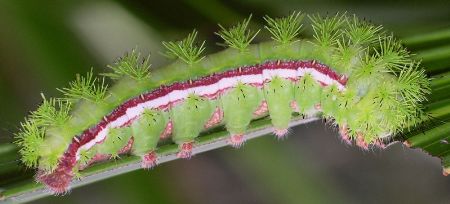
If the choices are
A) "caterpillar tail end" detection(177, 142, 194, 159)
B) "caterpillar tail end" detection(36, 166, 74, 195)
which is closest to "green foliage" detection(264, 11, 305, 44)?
"caterpillar tail end" detection(177, 142, 194, 159)

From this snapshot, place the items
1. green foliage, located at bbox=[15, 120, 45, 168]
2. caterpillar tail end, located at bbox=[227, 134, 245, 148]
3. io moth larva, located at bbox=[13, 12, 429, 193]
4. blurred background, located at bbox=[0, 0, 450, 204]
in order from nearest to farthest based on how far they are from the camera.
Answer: green foliage, located at bbox=[15, 120, 45, 168] < io moth larva, located at bbox=[13, 12, 429, 193] < caterpillar tail end, located at bbox=[227, 134, 245, 148] < blurred background, located at bbox=[0, 0, 450, 204]

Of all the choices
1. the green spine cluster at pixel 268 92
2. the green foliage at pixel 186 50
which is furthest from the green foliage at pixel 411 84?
the green foliage at pixel 186 50

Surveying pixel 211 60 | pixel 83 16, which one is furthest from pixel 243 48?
pixel 83 16

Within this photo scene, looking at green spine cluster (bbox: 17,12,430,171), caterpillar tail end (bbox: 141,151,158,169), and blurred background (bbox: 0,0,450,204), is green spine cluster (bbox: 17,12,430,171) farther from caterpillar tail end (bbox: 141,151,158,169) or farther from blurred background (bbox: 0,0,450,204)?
blurred background (bbox: 0,0,450,204)

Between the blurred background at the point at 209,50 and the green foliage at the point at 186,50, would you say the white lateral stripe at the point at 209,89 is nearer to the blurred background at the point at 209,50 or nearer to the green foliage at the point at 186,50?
the green foliage at the point at 186,50

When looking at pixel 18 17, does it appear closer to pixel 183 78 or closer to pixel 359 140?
pixel 183 78

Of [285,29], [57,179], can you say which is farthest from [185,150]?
[285,29]

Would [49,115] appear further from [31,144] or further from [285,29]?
[285,29]
